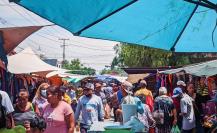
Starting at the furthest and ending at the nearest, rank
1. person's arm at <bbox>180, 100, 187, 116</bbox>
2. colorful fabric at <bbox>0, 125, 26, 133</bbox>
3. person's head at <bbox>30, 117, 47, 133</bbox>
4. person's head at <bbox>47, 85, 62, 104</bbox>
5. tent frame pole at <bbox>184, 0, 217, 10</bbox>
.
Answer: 1. person's arm at <bbox>180, 100, 187, 116</bbox>
2. person's head at <bbox>47, 85, 62, 104</bbox>
3. person's head at <bbox>30, 117, 47, 133</bbox>
4. colorful fabric at <bbox>0, 125, 26, 133</bbox>
5. tent frame pole at <bbox>184, 0, 217, 10</bbox>

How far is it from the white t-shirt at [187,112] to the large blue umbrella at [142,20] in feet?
15.4

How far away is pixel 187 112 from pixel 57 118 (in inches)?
174

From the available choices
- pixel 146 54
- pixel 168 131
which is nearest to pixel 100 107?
pixel 168 131

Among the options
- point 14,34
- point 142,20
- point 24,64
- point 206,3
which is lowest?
point 142,20

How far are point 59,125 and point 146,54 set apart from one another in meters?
39.4

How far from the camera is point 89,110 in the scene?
9609 millimetres

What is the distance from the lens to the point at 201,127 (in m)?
10.9

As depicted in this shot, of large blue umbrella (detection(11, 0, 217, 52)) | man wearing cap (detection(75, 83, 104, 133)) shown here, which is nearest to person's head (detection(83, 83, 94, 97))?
man wearing cap (detection(75, 83, 104, 133))

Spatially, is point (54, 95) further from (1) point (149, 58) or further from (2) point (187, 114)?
(1) point (149, 58)

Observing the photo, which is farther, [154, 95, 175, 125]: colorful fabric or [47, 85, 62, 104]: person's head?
[154, 95, 175, 125]: colorful fabric

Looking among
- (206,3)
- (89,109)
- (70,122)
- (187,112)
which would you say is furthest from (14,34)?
(206,3)

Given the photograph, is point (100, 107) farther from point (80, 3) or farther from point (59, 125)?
point (80, 3)

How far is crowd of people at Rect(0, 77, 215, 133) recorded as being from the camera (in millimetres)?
6629

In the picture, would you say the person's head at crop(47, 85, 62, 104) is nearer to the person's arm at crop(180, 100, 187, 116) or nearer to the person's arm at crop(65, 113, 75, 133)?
the person's arm at crop(65, 113, 75, 133)
